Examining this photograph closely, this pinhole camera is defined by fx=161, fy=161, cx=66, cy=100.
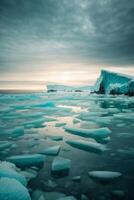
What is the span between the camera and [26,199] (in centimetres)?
151

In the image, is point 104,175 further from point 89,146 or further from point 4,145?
point 4,145

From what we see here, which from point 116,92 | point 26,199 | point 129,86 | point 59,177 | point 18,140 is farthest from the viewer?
point 116,92

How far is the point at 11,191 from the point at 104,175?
1.18 meters

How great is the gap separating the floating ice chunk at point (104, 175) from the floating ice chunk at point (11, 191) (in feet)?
3.06

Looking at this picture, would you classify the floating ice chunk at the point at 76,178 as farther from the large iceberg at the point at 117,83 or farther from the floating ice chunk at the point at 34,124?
the large iceberg at the point at 117,83

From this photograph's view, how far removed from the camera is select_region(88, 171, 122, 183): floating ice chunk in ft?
6.70

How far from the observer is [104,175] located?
6.88 ft

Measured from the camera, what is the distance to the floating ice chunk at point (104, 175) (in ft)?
6.70

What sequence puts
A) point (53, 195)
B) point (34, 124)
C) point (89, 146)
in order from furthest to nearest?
point (34, 124) < point (89, 146) < point (53, 195)

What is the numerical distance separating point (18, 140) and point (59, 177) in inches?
75.5

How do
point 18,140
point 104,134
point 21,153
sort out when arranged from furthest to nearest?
1. point 104,134
2. point 18,140
3. point 21,153

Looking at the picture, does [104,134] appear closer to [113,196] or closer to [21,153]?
[21,153]

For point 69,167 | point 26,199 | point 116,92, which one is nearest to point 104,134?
point 69,167

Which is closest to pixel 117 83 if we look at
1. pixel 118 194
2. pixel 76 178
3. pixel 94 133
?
pixel 94 133
